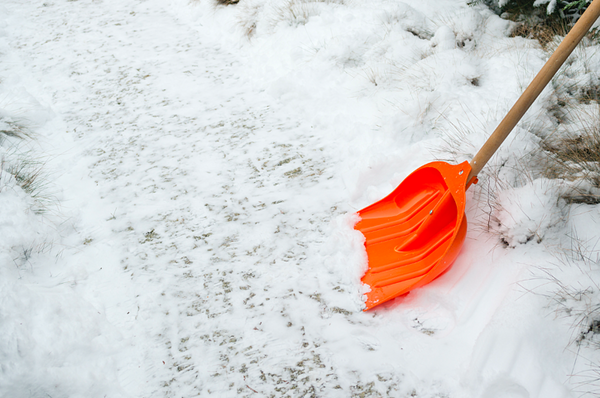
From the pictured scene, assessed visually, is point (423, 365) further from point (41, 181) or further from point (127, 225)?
point (41, 181)

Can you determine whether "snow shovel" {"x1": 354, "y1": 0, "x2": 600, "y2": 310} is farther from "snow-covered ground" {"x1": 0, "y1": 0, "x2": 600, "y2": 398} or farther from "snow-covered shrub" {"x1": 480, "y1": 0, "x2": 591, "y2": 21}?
"snow-covered shrub" {"x1": 480, "y1": 0, "x2": 591, "y2": 21}

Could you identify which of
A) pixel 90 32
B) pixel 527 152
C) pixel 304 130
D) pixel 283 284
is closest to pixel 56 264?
pixel 283 284

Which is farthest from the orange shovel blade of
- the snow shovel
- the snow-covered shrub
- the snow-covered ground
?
the snow-covered shrub

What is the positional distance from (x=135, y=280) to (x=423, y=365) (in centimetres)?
182

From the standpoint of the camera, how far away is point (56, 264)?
227cm

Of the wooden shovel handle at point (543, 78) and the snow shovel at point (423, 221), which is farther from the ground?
the wooden shovel handle at point (543, 78)

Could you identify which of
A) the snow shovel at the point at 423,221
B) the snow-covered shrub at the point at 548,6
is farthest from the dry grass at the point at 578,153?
the snow-covered shrub at the point at 548,6

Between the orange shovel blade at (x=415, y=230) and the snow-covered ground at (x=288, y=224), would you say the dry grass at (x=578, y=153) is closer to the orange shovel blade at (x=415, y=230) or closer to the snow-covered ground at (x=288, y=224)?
the snow-covered ground at (x=288, y=224)

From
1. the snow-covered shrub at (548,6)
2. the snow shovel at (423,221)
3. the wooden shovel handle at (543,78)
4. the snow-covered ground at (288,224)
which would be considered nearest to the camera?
the wooden shovel handle at (543,78)

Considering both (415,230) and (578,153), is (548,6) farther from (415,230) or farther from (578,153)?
(415,230)

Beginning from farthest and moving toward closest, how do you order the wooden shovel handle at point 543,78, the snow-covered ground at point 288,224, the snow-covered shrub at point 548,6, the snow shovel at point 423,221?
the snow-covered shrub at point 548,6
the snow shovel at point 423,221
the snow-covered ground at point 288,224
the wooden shovel handle at point 543,78

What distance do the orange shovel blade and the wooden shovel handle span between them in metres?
0.14

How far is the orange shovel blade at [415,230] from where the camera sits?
190 cm

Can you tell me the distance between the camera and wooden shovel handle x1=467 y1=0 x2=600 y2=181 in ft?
5.13
